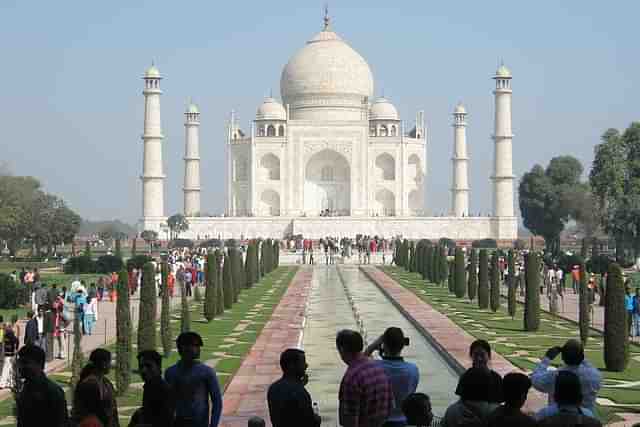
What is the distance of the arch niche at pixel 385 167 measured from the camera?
44.6 meters

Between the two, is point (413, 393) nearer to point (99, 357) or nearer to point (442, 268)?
point (99, 357)

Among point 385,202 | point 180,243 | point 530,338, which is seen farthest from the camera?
point 385,202

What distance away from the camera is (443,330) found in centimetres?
1258

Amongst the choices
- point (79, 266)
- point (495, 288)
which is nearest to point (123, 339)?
point (495, 288)

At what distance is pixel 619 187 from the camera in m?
27.3

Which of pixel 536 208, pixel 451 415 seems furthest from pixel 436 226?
pixel 451 415

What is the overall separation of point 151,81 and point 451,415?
3846 centimetres

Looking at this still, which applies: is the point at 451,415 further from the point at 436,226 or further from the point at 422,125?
the point at 422,125

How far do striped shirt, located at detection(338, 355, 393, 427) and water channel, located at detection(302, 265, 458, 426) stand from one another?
9.87 ft

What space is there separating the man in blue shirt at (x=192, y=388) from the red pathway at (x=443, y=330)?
3137 mm

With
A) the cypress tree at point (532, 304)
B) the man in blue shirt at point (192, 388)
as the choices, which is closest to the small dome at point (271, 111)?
the cypress tree at point (532, 304)

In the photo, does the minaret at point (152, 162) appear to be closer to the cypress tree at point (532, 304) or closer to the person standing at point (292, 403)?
the cypress tree at point (532, 304)

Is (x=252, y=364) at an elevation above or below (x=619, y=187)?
below

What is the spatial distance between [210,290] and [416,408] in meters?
10.5
